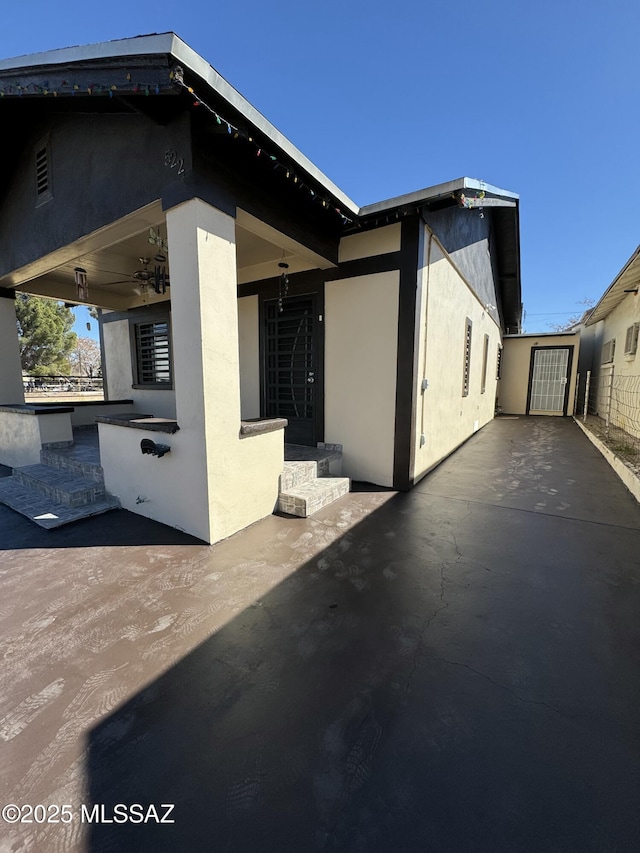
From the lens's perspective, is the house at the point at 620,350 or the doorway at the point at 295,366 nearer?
the doorway at the point at 295,366

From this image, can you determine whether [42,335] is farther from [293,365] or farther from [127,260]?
[293,365]

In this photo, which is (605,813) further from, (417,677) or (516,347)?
(516,347)

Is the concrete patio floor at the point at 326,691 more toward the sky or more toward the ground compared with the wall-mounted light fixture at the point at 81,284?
more toward the ground

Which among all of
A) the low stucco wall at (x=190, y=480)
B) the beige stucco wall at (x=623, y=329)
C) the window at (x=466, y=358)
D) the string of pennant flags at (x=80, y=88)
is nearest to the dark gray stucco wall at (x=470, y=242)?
the window at (x=466, y=358)

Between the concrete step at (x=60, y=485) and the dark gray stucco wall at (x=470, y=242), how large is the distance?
16.5 feet

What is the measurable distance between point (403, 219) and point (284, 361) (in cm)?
238

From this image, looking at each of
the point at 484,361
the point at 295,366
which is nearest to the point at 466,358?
the point at 484,361

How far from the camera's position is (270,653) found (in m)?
1.79

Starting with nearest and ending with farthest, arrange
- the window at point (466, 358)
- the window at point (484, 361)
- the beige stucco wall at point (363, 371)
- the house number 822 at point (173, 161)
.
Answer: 1. the house number 822 at point (173, 161)
2. the beige stucco wall at point (363, 371)
3. the window at point (466, 358)
4. the window at point (484, 361)

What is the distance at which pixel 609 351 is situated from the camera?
32.2 feet

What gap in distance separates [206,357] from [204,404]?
39cm

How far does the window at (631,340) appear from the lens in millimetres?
7477

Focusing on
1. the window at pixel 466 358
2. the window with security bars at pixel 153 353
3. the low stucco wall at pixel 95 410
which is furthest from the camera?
the window at pixel 466 358

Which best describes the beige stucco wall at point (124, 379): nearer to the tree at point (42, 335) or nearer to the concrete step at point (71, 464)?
the concrete step at point (71, 464)
